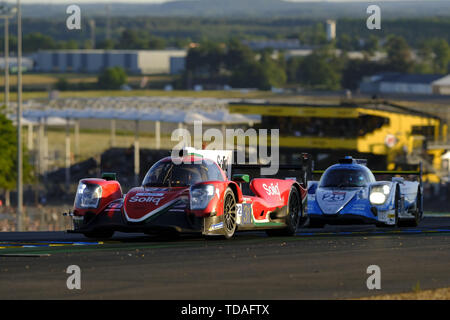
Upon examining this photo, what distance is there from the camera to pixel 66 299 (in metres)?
11.5

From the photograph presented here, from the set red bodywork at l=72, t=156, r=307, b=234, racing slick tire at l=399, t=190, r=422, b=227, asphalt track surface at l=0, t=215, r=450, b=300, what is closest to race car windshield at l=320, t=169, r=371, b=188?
racing slick tire at l=399, t=190, r=422, b=227

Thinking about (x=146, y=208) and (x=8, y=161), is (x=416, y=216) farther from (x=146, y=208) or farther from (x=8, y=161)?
(x=8, y=161)

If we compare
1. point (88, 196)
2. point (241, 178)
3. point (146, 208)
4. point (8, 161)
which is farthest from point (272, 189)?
point (8, 161)

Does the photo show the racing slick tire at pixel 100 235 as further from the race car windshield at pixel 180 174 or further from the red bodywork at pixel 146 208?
the race car windshield at pixel 180 174

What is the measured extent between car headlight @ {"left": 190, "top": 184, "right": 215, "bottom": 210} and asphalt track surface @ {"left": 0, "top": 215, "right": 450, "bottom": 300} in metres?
0.62

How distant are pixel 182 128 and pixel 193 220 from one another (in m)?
76.2

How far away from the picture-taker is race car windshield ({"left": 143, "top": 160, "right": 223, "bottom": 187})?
1861cm

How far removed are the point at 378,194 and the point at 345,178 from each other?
85 cm

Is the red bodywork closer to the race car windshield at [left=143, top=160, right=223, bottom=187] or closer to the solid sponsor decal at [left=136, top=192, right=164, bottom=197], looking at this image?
the solid sponsor decal at [left=136, top=192, right=164, bottom=197]

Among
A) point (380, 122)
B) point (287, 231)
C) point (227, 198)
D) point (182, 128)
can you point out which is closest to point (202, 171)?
point (227, 198)

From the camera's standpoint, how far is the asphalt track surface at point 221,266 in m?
12.1

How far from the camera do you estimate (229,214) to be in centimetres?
1859
